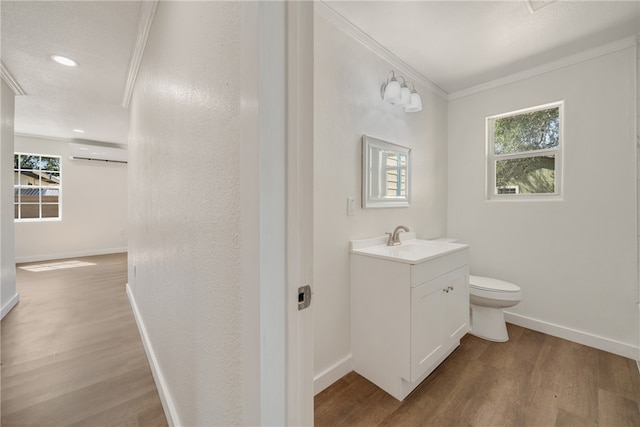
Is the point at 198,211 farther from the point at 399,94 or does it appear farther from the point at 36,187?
the point at 36,187

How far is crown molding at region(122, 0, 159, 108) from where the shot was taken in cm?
156

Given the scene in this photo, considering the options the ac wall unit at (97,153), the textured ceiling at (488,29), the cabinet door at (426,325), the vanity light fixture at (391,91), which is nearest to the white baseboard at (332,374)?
the cabinet door at (426,325)

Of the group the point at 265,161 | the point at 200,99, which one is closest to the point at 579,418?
the point at 265,161

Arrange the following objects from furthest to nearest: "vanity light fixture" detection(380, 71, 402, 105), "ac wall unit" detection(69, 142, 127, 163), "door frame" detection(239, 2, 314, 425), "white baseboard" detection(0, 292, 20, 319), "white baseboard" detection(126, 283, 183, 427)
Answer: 1. "ac wall unit" detection(69, 142, 127, 163)
2. "white baseboard" detection(0, 292, 20, 319)
3. "vanity light fixture" detection(380, 71, 402, 105)
4. "white baseboard" detection(126, 283, 183, 427)
5. "door frame" detection(239, 2, 314, 425)

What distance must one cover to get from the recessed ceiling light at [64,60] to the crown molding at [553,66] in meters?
3.71

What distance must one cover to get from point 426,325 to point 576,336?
1635mm

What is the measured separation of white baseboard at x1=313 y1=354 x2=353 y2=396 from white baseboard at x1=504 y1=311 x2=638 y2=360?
1792 millimetres

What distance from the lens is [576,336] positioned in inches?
85.1

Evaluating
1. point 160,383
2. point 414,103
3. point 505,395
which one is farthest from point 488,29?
point 160,383

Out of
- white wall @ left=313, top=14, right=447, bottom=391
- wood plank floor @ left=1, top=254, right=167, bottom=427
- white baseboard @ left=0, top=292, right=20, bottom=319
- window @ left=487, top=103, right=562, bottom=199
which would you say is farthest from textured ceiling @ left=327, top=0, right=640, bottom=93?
white baseboard @ left=0, top=292, right=20, bottom=319

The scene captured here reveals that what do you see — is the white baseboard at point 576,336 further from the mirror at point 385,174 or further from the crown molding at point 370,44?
the crown molding at point 370,44

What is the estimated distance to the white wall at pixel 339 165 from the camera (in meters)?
1.64

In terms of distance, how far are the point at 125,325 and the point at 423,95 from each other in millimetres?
3629

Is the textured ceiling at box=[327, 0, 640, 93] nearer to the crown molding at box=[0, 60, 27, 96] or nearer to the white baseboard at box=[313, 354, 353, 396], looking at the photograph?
the white baseboard at box=[313, 354, 353, 396]
